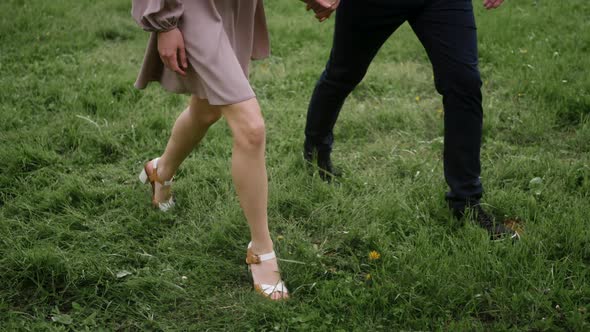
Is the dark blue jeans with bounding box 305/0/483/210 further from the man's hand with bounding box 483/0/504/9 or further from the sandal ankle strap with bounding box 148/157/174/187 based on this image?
the sandal ankle strap with bounding box 148/157/174/187

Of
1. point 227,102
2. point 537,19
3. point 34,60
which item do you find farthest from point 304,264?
point 537,19

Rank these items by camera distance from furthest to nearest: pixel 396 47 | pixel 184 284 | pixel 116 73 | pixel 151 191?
pixel 396 47
pixel 116 73
pixel 151 191
pixel 184 284

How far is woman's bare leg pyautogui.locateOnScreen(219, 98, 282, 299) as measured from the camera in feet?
7.43

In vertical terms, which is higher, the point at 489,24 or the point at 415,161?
the point at 489,24

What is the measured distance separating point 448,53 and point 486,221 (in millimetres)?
795

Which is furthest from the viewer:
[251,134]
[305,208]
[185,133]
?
[305,208]

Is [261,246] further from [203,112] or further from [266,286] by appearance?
[203,112]

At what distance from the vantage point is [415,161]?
3.50 metres

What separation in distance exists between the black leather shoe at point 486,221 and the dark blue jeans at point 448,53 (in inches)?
1.4

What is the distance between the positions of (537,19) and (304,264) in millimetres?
4060

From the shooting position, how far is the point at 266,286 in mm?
2477

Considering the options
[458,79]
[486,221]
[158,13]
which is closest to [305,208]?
[486,221]

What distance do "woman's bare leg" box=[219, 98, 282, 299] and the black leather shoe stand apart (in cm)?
94

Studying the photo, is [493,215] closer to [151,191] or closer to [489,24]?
[151,191]
